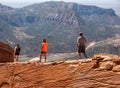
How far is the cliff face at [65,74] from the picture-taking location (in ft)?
82.2

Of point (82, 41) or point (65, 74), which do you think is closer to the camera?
point (65, 74)

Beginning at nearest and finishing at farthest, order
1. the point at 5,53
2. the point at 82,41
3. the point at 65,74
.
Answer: the point at 65,74, the point at 82,41, the point at 5,53

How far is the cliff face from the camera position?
82.2 ft

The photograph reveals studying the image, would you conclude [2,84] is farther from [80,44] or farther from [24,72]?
[80,44]

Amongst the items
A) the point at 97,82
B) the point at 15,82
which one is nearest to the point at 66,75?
the point at 97,82

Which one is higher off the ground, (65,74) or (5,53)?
(5,53)

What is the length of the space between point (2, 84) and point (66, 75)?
560 centimetres

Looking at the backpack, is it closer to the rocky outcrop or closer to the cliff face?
the cliff face

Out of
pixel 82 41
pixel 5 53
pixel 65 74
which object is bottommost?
pixel 65 74

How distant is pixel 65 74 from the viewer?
26.6 m

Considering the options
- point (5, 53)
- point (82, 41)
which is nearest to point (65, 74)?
point (82, 41)

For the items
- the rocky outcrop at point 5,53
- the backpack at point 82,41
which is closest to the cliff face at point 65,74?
the rocky outcrop at point 5,53

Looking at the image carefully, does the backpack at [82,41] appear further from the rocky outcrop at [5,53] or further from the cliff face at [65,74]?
the rocky outcrop at [5,53]

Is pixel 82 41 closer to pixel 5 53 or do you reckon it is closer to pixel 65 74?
pixel 65 74
